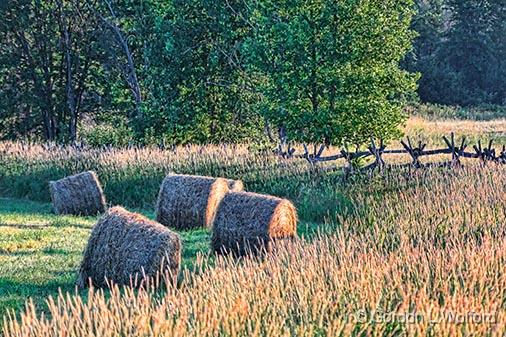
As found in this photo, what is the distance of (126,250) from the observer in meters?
10.6

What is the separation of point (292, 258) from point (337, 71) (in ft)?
48.1

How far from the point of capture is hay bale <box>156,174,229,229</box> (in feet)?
51.8

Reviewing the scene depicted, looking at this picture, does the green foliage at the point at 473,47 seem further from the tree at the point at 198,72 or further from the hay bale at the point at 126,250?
the hay bale at the point at 126,250

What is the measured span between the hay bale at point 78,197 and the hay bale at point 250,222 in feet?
19.2

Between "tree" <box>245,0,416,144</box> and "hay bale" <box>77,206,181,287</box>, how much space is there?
12.9 meters

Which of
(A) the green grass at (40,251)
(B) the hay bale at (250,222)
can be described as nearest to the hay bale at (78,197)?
(A) the green grass at (40,251)

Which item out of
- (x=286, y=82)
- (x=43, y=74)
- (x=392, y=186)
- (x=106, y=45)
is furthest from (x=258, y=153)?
(x=43, y=74)

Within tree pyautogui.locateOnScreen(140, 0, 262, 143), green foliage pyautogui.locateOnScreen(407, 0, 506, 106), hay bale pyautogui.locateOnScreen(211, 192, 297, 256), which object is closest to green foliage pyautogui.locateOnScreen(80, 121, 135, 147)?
tree pyautogui.locateOnScreen(140, 0, 262, 143)

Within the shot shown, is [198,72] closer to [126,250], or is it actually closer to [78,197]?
[78,197]

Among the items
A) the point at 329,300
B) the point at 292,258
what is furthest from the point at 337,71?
the point at 329,300

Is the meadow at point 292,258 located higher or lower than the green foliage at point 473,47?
lower

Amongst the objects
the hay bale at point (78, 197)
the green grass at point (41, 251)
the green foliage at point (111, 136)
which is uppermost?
the green foliage at point (111, 136)

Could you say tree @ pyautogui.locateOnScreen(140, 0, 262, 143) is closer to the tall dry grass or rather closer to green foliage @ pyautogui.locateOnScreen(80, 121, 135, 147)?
green foliage @ pyautogui.locateOnScreen(80, 121, 135, 147)

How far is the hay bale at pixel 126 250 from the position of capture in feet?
34.1
